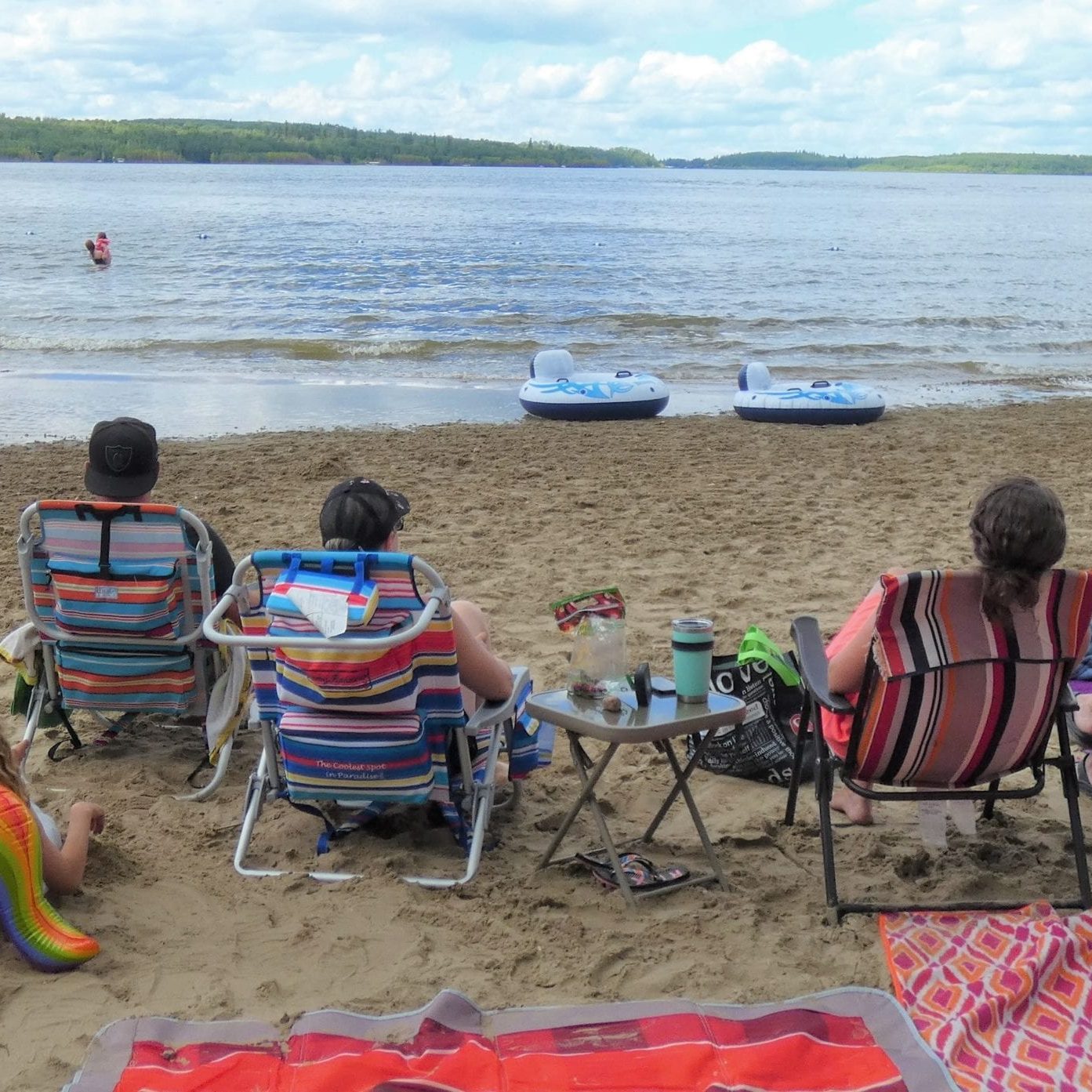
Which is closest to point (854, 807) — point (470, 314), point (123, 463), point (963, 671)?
point (963, 671)

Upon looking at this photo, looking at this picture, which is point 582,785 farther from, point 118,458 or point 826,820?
point 118,458

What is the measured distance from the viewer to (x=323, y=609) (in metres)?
3.05

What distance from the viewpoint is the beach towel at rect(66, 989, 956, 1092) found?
2449mm

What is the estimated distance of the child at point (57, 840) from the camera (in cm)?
301

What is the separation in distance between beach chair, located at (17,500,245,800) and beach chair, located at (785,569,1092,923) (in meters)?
1.94

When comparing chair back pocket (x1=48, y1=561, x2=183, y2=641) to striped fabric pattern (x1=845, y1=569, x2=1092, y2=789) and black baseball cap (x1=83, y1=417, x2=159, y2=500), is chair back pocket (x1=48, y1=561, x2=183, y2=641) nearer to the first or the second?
black baseball cap (x1=83, y1=417, x2=159, y2=500)

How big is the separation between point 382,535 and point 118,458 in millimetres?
1171

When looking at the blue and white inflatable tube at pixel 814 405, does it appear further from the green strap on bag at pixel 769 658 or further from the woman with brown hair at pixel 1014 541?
Result: the woman with brown hair at pixel 1014 541

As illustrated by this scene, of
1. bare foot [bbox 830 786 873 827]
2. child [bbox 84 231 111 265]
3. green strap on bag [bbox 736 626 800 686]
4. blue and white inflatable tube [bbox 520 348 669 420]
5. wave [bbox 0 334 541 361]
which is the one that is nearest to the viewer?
bare foot [bbox 830 786 873 827]

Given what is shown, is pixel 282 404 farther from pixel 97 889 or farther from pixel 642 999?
pixel 642 999

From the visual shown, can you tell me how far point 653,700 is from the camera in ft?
11.0

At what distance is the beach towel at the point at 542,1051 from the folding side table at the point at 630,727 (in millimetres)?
593

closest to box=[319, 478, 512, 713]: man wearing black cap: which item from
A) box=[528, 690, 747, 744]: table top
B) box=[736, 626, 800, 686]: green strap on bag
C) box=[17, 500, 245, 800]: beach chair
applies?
box=[528, 690, 747, 744]: table top

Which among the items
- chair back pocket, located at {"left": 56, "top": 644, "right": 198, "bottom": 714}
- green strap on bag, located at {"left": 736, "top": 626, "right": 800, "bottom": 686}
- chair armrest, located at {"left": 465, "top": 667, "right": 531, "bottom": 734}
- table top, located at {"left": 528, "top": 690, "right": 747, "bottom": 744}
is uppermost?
table top, located at {"left": 528, "top": 690, "right": 747, "bottom": 744}
